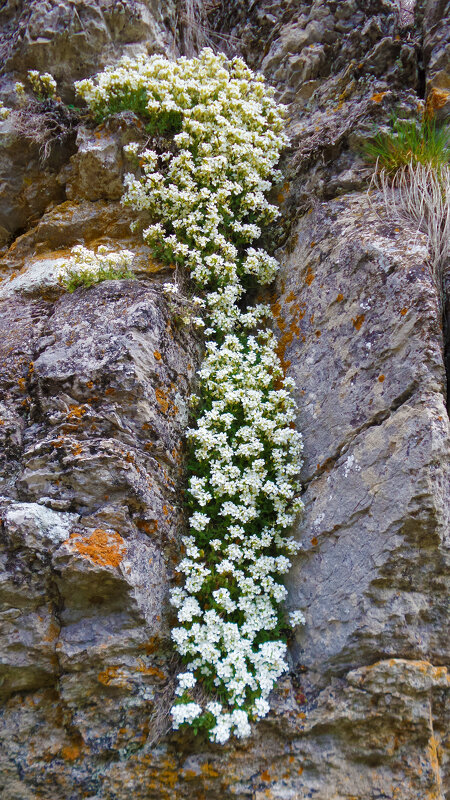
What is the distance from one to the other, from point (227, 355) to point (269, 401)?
19.4 inches

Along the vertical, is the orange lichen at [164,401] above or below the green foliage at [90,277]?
below

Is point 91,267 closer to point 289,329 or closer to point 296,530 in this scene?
point 289,329

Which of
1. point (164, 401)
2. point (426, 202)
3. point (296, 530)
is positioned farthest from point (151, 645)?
point (426, 202)

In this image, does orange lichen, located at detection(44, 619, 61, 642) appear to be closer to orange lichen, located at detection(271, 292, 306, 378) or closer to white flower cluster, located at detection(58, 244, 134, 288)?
orange lichen, located at detection(271, 292, 306, 378)

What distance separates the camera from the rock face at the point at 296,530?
108 inches

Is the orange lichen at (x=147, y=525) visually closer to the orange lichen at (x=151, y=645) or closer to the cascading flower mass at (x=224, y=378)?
the cascading flower mass at (x=224, y=378)

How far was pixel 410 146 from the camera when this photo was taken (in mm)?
4047

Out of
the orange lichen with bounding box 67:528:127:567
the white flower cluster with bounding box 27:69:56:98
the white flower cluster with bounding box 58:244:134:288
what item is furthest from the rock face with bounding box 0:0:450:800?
the white flower cluster with bounding box 27:69:56:98

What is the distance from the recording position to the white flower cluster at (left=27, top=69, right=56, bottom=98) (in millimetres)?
4890

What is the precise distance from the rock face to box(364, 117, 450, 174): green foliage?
159 mm

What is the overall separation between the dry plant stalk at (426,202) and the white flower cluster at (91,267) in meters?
2.13

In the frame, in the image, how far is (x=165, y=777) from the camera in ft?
9.11

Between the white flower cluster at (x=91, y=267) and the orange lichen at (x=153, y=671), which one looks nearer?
the orange lichen at (x=153, y=671)

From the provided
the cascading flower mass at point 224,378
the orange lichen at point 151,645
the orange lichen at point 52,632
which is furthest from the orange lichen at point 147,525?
the orange lichen at point 52,632
